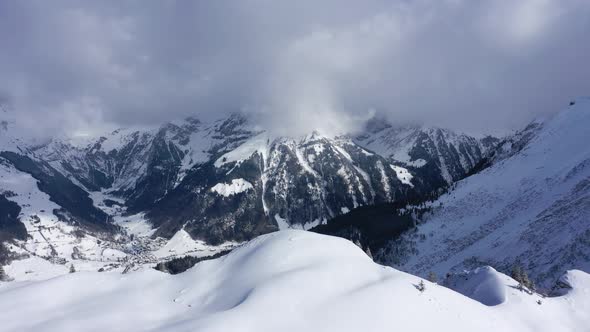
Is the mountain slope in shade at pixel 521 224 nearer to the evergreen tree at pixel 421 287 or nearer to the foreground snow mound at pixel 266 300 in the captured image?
the evergreen tree at pixel 421 287

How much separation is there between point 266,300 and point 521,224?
12481cm

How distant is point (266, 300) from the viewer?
30484 millimetres

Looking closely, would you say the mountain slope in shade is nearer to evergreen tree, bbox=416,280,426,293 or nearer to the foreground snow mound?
evergreen tree, bbox=416,280,426,293

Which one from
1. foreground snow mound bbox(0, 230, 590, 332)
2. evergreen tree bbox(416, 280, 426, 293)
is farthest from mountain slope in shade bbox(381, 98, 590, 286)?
foreground snow mound bbox(0, 230, 590, 332)

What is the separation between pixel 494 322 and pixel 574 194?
11717cm

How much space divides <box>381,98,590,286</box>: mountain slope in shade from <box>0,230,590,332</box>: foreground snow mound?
67.1 m

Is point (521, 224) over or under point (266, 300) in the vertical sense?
over

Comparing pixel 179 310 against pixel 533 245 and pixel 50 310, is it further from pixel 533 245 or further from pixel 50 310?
pixel 533 245

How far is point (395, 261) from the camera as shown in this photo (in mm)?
167125

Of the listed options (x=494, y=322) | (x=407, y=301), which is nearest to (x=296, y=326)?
(x=407, y=301)

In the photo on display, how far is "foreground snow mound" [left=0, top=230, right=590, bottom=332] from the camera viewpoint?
96.4 feet

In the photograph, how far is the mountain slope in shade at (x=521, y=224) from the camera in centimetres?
10275

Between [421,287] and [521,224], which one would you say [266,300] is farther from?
[521,224]

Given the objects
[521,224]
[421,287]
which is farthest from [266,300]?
[521,224]
